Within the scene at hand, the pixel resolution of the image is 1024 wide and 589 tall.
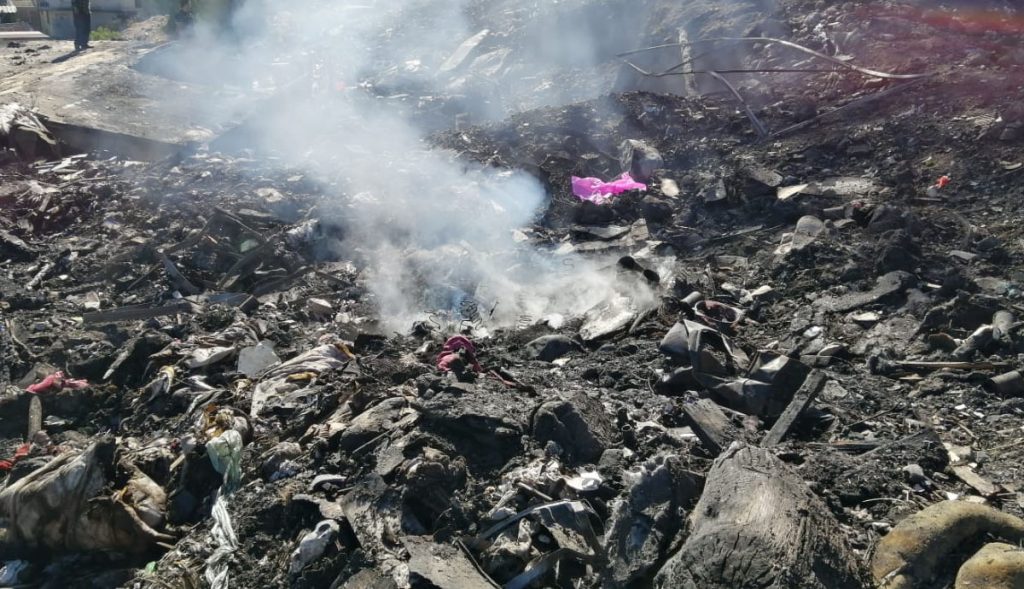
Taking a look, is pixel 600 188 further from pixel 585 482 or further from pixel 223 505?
pixel 223 505

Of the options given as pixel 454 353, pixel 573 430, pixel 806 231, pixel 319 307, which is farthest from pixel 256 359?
pixel 806 231

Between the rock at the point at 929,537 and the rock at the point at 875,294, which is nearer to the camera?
the rock at the point at 929,537

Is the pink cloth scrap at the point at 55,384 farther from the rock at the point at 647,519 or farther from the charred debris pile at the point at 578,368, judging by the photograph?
the rock at the point at 647,519

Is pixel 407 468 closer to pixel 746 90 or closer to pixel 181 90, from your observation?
pixel 746 90

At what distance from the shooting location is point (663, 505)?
2.83 metres

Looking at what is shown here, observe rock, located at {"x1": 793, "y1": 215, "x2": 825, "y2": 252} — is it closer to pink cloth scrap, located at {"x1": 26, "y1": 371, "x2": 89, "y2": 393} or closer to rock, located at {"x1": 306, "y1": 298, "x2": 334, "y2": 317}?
rock, located at {"x1": 306, "y1": 298, "x2": 334, "y2": 317}

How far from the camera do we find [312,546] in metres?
2.82

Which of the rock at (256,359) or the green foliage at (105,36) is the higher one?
the green foliage at (105,36)

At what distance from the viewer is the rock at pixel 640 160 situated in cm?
804

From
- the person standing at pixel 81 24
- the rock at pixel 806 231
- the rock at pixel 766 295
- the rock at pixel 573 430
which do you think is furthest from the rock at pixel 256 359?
the person standing at pixel 81 24

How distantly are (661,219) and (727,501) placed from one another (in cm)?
487

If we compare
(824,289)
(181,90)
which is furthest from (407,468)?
(181,90)

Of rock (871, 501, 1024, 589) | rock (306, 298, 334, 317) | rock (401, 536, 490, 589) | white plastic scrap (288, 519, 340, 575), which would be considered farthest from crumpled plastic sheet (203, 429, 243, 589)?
rock (871, 501, 1024, 589)

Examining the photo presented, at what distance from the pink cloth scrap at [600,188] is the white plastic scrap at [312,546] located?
17.4ft
